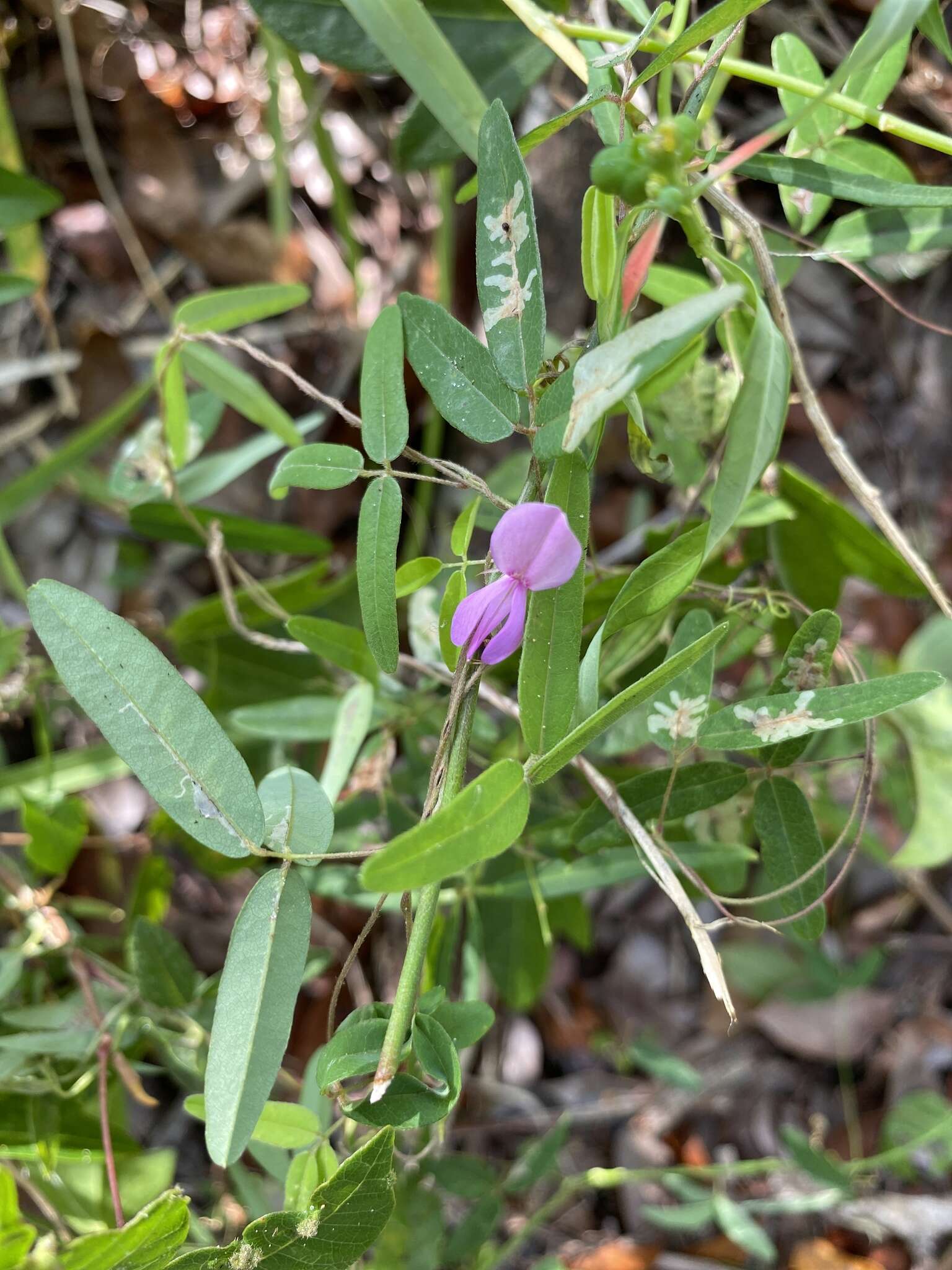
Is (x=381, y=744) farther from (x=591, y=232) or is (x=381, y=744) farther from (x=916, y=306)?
(x=916, y=306)

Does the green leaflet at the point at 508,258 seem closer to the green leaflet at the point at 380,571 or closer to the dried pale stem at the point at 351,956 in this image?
the green leaflet at the point at 380,571

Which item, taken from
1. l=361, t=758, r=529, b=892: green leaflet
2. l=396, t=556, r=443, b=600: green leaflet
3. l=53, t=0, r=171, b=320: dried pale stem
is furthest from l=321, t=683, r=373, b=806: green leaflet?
l=53, t=0, r=171, b=320: dried pale stem

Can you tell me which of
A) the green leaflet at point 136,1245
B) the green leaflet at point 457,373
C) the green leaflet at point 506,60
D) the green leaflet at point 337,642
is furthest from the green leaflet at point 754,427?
the green leaflet at point 506,60

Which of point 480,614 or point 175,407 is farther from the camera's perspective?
point 175,407

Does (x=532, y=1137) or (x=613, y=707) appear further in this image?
(x=532, y=1137)

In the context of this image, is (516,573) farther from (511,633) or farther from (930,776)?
(930,776)

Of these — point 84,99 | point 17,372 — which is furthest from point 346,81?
point 17,372

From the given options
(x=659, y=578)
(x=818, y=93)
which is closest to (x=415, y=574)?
(x=659, y=578)
